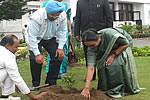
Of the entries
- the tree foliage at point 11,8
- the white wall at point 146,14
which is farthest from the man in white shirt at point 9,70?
the white wall at point 146,14

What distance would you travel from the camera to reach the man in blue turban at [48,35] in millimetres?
4261

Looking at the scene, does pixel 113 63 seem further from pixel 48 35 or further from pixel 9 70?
pixel 9 70

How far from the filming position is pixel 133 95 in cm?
428

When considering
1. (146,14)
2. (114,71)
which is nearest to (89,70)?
(114,71)

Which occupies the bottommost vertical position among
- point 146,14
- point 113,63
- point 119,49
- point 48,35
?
point 113,63

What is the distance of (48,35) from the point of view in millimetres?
4574

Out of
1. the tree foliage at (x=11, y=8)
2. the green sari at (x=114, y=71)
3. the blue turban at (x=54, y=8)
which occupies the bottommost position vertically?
the green sari at (x=114, y=71)

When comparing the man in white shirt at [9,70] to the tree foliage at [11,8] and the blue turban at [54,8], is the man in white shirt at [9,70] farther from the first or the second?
the tree foliage at [11,8]

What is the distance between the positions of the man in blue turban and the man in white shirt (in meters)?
0.62

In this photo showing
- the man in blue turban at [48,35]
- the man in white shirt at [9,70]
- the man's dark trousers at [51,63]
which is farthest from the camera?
the man's dark trousers at [51,63]

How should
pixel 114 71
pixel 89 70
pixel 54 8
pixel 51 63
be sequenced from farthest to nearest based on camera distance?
pixel 51 63 → pixel 114 71 → pixel 54 8 → pixel 89 70

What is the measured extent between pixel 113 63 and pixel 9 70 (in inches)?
63.9

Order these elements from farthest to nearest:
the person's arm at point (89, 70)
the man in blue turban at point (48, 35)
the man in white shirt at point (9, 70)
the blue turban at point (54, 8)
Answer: the man in blue turban at point (48, 35) < the blue turban at point (54, 8) < the person's arm at point (89, 70) < the man in white shirt at point (9, 70)

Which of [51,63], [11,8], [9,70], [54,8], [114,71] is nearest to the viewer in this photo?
[9,70]
